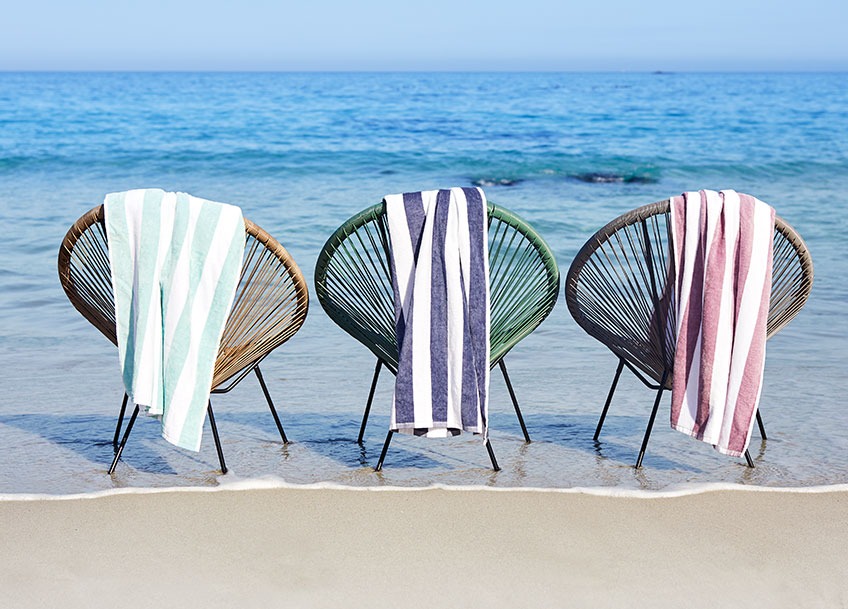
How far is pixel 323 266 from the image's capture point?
2.91 m

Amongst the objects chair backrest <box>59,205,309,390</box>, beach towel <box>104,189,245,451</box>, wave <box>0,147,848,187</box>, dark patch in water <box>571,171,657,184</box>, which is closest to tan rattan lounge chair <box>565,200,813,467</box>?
chair backrest <box>59,205,309,390</box>

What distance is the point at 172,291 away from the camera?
2729mm

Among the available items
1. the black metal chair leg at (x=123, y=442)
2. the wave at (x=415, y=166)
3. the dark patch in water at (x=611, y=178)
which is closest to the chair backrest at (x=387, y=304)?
the black metal chair leg at (x=123, y=442)

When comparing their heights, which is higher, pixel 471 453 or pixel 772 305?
pixel 772 305

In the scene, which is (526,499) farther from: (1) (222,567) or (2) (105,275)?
(2) (105,275)

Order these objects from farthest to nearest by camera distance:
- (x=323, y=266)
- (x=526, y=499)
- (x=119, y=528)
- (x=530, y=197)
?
(x=530, y=197)
(x=323, y=266)
(x=526, y=499)
(x=119, y=528)

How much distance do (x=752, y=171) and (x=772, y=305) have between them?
10.5 metres

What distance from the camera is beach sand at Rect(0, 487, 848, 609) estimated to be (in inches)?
86.7

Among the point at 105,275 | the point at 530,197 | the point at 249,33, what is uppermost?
the point at 249,33

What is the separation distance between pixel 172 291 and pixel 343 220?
5775mm

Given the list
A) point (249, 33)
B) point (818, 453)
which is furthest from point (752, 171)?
point (249, 33)

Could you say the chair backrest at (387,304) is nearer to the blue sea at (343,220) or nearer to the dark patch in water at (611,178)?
the blue sea at (343,220)

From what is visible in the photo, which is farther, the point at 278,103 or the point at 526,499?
the point at 278,103

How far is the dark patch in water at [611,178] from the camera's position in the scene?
11.9 meters
